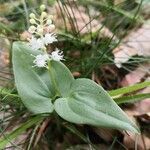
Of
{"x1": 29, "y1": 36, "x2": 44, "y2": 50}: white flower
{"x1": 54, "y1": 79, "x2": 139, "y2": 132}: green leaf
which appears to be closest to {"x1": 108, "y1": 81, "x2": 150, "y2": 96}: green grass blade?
{"x1": 54, "y1": 79, "x2": 139, "y2": 132}: green leaf

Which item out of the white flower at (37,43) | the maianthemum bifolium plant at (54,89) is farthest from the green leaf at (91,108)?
the white flower at (37,43)

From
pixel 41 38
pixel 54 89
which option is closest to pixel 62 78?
pixel 54 89

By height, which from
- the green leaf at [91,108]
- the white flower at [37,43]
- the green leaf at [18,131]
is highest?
the white flower at [37,43]

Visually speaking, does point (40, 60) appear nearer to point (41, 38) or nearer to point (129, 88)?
point (41, 38)

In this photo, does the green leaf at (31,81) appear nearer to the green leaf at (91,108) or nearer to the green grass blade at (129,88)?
the green leaf at (91,108)

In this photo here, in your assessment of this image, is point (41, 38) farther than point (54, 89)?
No

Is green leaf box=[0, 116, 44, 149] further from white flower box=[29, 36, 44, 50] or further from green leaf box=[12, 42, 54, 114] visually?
white flower box=[29, 36, 44, 50]

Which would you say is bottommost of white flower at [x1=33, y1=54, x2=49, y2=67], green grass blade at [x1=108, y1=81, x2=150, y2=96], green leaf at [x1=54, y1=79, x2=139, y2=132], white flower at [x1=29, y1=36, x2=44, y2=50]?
green grass blade at [x1=108, y1=81, x2=150, y2=96]

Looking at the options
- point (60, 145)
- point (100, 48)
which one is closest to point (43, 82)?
point (60, 145)
